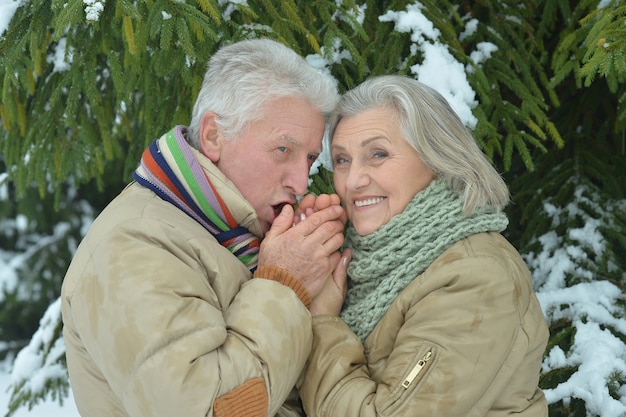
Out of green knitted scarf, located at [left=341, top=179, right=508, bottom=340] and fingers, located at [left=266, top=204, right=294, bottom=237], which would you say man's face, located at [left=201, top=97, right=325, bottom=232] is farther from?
green knitted scarf, located at [left=341, top=179, right=508, bottom=340]

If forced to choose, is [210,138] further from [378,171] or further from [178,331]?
[178,331]

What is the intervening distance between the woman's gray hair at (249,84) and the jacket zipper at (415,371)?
1.04 meters

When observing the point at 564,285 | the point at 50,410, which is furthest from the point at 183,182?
the point at 50,410

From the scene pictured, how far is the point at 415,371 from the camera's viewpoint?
7.64 feet

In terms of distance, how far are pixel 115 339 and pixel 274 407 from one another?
534 millimetres

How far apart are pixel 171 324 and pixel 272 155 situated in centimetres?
86

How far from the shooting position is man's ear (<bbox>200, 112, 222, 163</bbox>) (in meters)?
2.80

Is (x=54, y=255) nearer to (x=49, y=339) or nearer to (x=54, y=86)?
(x=49, y=339)

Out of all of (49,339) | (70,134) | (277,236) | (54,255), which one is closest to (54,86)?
(70,134)

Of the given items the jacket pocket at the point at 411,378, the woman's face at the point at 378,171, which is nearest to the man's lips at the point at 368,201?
the woman's face at the point at 378,171

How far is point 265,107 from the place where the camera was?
2.79 meters

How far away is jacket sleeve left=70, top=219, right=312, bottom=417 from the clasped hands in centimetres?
19

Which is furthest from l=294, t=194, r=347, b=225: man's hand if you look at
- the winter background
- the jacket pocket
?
the winter background

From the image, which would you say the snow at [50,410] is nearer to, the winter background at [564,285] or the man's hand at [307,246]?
the winter background at [564,285]
